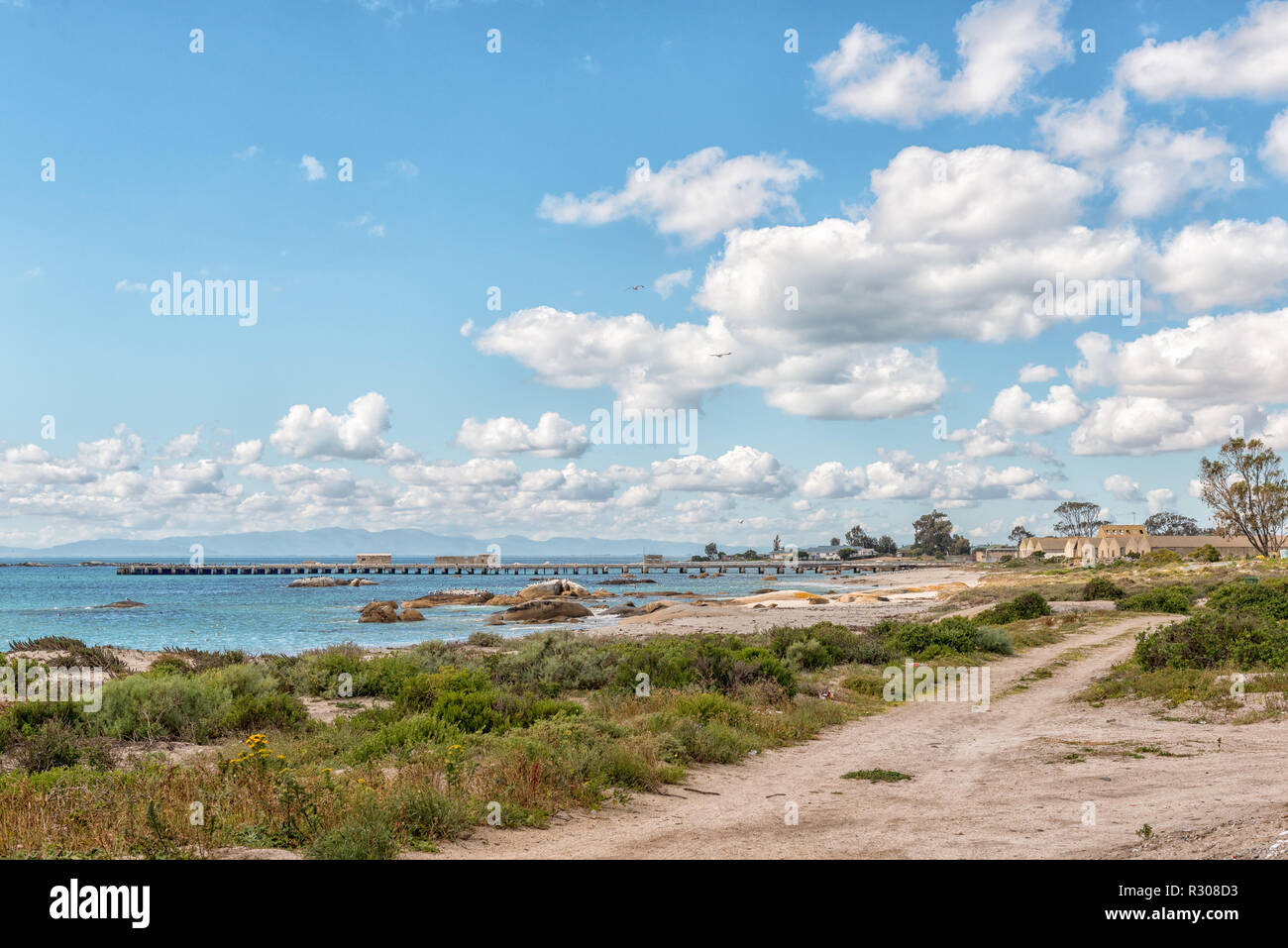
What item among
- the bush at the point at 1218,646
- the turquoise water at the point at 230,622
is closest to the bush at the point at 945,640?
the bush at the point at 1218,646

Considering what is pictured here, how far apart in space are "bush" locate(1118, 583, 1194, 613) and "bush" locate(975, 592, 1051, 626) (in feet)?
19.0

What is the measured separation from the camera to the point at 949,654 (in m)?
27.0

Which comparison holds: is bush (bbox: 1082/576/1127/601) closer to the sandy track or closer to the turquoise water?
the turquoise water

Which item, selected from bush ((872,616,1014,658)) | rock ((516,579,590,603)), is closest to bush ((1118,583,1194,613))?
bush ((872,616,1014,658))

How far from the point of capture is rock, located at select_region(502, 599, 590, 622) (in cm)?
6116

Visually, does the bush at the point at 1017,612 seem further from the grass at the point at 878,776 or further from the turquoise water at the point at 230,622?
the grass at the point at 878,776

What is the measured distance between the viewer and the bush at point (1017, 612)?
1572 inches

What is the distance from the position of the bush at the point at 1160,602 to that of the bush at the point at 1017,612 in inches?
228

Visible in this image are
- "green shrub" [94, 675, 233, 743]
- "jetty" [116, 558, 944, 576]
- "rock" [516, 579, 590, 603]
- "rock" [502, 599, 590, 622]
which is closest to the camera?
"green shrub" [94, 675, 233, 743]

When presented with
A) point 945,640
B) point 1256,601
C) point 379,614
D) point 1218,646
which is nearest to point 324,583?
point 379,614
